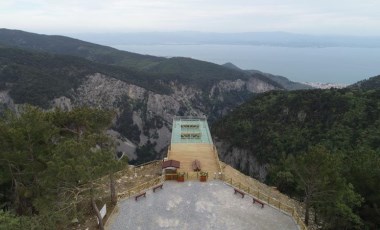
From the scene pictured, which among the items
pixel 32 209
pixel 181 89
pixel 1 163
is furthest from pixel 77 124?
pixel 181 89

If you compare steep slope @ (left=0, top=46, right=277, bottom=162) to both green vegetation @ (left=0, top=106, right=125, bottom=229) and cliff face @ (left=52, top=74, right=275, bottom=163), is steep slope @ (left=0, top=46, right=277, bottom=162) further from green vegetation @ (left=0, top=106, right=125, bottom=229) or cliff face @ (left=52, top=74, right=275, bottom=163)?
green vegetation @ (left=0, top=106, right=125, bottom=229)

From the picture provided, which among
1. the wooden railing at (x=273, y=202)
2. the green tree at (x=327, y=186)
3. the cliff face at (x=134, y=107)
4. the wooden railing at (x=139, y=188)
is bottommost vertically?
the cliff face at (x=134, y=107)

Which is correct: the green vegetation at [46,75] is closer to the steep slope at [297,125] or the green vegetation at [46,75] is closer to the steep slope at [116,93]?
the steep slope at [116,93]

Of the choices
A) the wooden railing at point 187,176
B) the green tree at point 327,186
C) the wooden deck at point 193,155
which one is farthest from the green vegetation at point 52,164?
the green tree at point 327,186

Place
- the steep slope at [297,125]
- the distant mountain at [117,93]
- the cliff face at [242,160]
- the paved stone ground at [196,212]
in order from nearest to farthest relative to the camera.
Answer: the paved stone ground at [196,212] → the steep slope at [297,125] → the cliff face at [242,160] → the distant mountain at [117,93]

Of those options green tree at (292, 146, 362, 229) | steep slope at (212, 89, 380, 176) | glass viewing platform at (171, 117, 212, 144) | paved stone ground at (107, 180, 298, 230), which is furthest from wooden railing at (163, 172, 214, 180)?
steep slope at (212, 89, 380, 176)

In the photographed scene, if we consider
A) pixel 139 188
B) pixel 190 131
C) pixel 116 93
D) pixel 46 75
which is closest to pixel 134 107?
pixel 116 93
